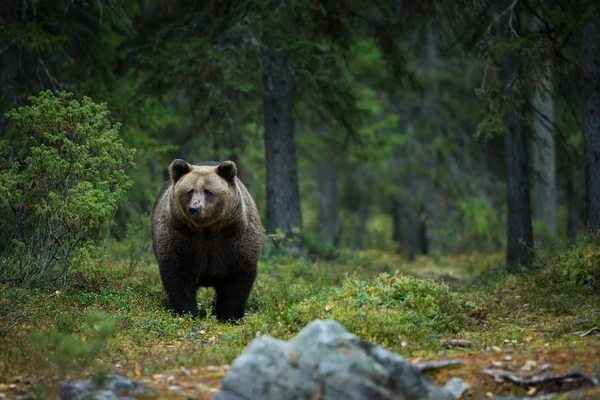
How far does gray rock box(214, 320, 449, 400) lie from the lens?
554 centimetres

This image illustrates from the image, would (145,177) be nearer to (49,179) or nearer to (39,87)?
(39,87)

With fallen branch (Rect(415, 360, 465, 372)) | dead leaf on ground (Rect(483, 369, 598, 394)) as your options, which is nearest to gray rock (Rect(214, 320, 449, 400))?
fallen branch (Rect(415, 360, 465, 372))

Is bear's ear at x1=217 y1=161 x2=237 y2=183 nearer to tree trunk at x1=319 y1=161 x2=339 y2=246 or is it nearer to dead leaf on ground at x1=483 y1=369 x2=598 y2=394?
dead leaf on ground at x1=483 y1=369 x2=598 y2=394

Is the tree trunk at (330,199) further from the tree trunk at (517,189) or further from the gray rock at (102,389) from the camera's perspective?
the gray rock at (102,389)

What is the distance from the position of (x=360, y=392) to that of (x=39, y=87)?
10.4m

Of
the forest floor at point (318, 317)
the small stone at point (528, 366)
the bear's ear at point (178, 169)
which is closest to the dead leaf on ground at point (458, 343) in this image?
the forest floor at point (318, 317)

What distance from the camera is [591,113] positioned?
1189 cm

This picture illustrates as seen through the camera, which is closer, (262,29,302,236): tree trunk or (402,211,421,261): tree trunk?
(262,29,302,236): tree trunk

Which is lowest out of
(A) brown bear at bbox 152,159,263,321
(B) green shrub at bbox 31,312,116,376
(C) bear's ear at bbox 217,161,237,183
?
(B) green shrub at bbox 31,312,116,376

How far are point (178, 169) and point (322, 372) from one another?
16.7ft

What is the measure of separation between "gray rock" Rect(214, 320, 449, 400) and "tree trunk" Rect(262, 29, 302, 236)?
385 inches

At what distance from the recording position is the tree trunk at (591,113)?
38.5 ft

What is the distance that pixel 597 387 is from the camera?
5.81 m

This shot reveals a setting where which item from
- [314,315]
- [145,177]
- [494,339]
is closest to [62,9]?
[145,177]
